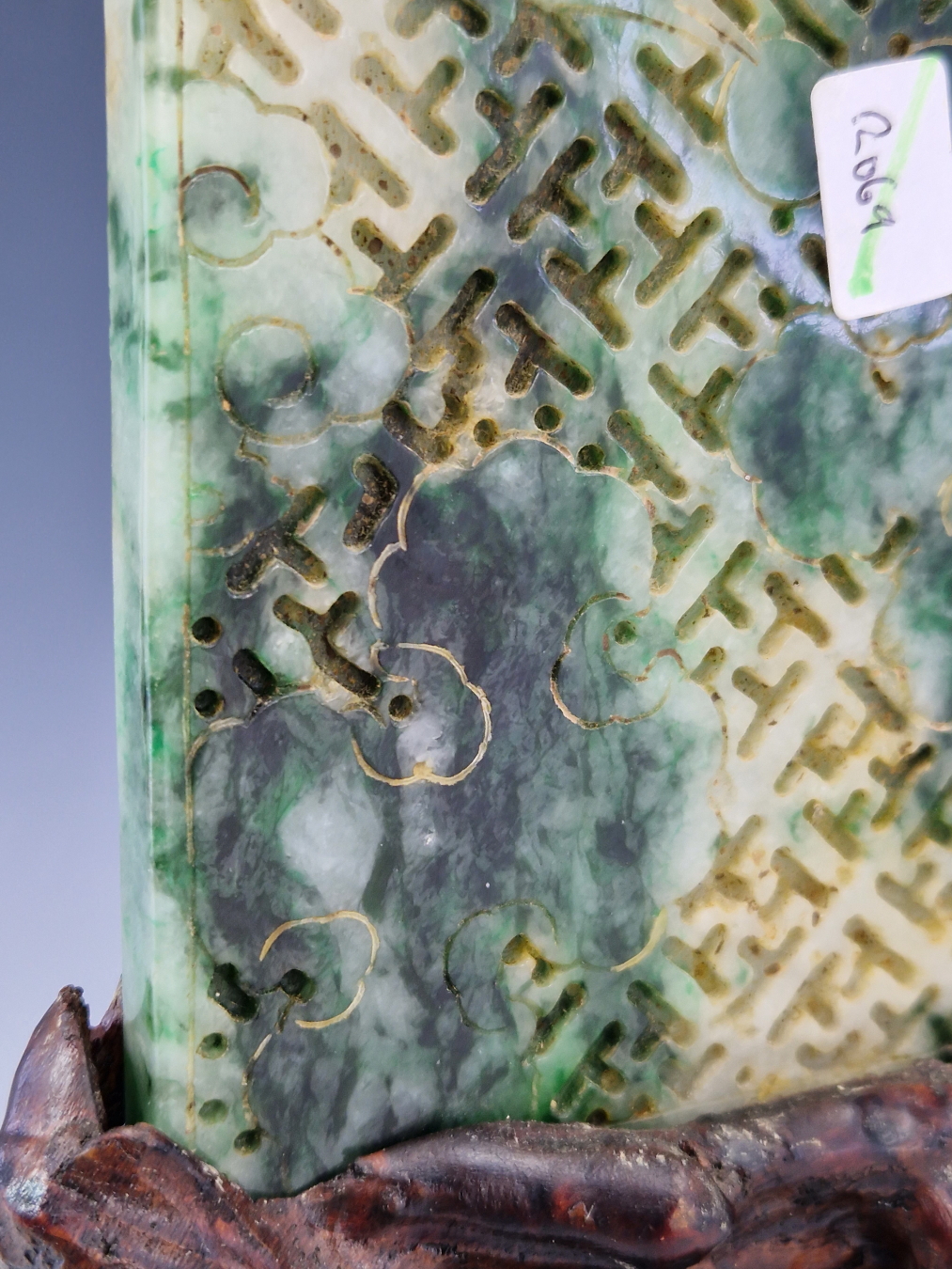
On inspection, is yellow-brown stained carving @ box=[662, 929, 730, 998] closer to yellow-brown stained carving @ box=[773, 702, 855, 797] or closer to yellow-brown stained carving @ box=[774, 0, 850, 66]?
yellow-brown stained carving @ box=[773, 702, 855, 797]

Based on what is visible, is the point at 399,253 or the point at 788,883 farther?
the point at 788,883

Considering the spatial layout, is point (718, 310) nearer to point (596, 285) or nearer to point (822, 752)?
point (596, 285)

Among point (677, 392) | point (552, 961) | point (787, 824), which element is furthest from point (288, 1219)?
point (677, 392)

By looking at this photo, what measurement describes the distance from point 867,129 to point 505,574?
0.26m

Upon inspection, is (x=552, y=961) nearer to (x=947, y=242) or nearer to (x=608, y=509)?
(x=608, y=509)

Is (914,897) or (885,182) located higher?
(885,182)

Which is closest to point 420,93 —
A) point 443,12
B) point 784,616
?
point 443,12

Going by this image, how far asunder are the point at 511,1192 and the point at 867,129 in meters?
0.50

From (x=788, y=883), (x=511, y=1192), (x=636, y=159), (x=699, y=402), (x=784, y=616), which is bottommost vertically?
(x=511, y=1192)

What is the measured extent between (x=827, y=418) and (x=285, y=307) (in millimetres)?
263

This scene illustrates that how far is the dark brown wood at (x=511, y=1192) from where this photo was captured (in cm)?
47

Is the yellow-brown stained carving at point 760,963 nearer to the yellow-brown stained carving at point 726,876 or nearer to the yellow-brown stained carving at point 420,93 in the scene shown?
the yellow-brown stained carving at point 726,876

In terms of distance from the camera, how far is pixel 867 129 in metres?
0.54

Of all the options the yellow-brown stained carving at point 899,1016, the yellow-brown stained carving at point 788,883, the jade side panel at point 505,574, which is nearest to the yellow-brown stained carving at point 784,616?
the jade side panel at point 505,574
